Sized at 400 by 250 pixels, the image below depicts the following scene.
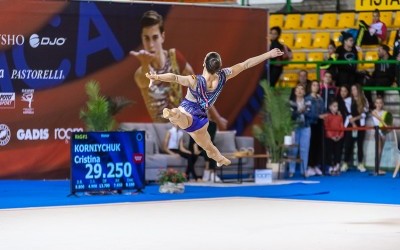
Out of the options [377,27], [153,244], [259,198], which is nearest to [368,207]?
[259,198]

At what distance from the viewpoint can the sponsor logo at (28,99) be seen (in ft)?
73.5

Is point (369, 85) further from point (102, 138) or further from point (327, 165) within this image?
point (102, 138)

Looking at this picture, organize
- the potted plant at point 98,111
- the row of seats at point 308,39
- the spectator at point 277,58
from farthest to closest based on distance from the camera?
the row of seats at point 308,39 → the spectator at point 277,58 → the potted plant at point 98,111

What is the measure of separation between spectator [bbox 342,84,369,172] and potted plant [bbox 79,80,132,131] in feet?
19.5

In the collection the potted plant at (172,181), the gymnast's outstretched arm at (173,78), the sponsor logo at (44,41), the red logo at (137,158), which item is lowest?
the potted plant at (172,181)

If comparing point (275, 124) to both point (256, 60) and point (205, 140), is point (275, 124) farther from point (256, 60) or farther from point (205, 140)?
point (256, 60)

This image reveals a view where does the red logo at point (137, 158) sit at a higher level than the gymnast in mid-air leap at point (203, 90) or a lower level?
lower

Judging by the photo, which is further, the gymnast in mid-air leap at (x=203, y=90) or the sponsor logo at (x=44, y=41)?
the sponsor logo at (x=44, y=41)

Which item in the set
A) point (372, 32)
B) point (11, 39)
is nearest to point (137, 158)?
point (11, 39)

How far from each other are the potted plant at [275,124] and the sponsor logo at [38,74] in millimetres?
4690

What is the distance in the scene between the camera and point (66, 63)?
74.9 feet

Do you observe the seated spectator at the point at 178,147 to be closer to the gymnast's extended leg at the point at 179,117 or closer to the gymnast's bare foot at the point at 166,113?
the gymnast's extended leg at the point at 179,117

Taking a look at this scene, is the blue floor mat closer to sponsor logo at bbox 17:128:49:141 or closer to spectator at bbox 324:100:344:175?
sponsor logo at bbox 17:128:49:141

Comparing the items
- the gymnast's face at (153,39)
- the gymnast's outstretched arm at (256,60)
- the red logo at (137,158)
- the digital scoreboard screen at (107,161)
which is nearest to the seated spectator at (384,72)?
the gymnast's face at (153,39)
